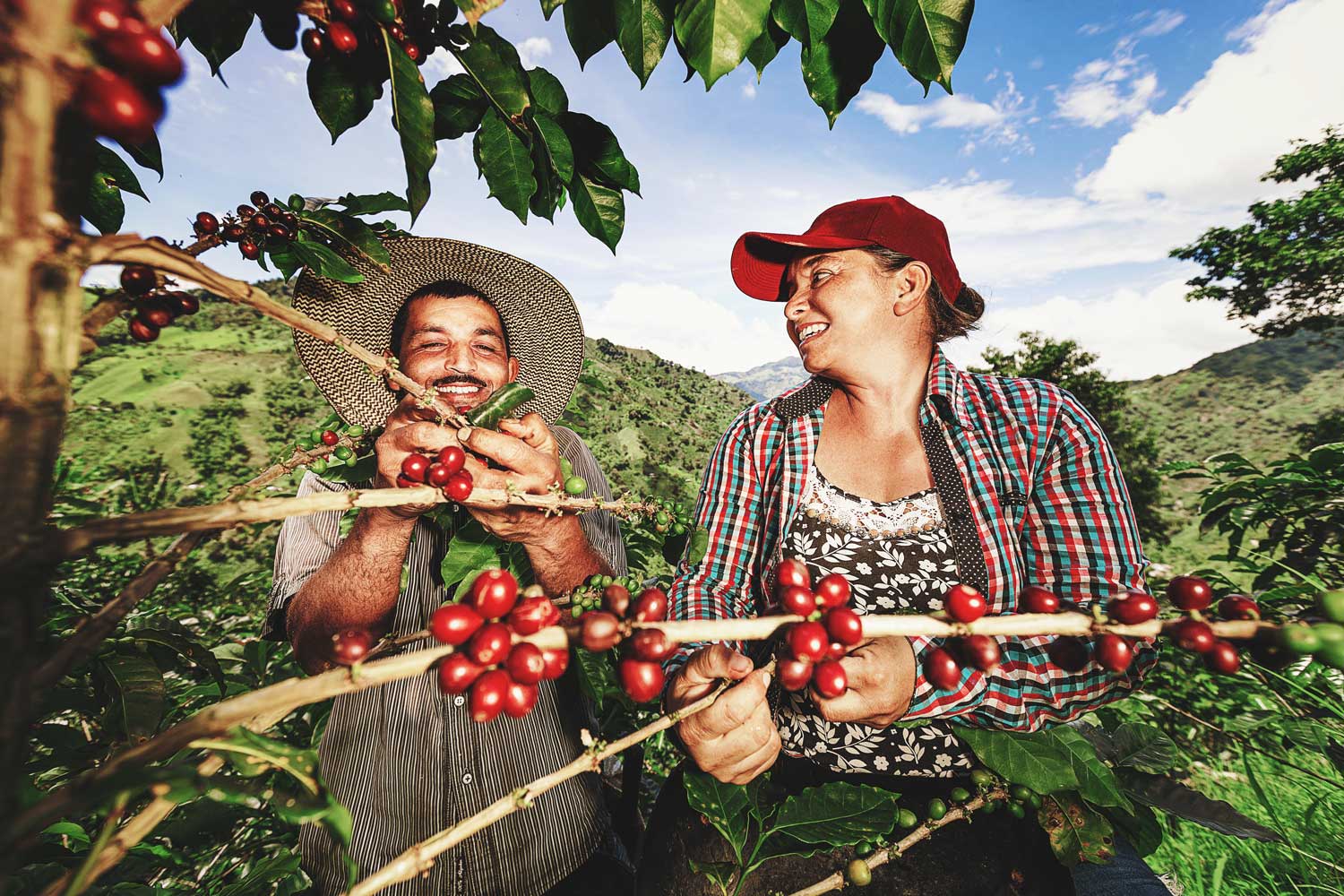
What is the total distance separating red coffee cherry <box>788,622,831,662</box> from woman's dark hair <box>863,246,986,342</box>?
2458mm

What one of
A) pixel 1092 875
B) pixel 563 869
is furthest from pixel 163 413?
pixel 1092 875

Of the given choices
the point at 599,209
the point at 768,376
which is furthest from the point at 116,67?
the point at 768,376

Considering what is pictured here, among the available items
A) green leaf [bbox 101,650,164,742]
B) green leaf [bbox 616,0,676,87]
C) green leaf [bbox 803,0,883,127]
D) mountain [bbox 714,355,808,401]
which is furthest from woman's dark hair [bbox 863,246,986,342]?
mountain [bbox 714,355,808,401]

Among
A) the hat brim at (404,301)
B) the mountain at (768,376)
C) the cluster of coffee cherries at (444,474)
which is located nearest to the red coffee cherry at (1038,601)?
the cluster of coffee cherries at (444,474)

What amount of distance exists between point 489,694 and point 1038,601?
944 millimetres

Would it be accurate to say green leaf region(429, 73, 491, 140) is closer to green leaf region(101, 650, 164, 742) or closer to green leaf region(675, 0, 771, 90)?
green leaf region(675, 0, 771, 90)

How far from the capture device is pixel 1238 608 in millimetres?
833

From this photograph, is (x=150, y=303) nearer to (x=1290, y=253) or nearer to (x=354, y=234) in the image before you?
(x=354, y=234)

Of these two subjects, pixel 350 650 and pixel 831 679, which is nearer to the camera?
pixel 350 650

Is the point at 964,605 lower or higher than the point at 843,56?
lower

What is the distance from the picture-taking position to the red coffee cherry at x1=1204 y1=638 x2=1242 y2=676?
0.76m

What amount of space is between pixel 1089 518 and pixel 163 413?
2043 cm

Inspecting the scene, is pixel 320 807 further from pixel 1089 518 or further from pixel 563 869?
pixel 1089 518

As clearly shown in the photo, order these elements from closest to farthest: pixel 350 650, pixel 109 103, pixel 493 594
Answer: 1. pixel 109 103
2. pixel 350 650
3. pixel 493 594
